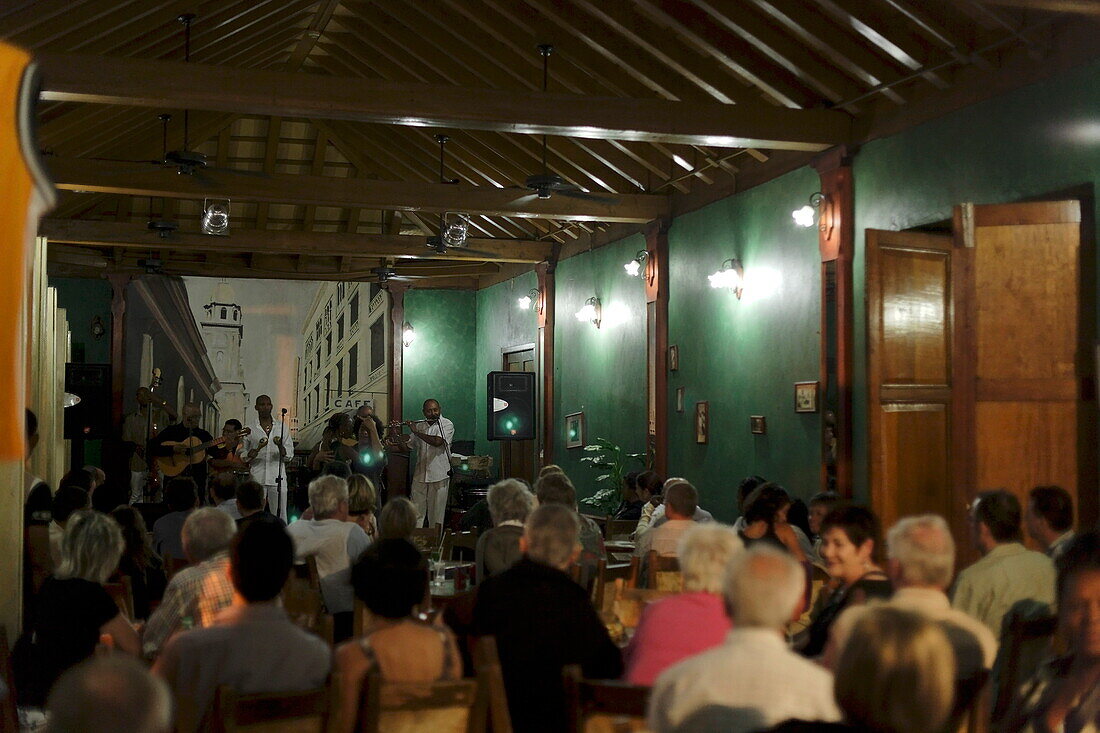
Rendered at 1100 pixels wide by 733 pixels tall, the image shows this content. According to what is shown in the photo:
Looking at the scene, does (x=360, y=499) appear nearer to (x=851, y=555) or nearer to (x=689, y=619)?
(x=851, y=555)

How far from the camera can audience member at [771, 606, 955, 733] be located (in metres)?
1.74

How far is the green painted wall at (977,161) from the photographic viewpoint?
21.1 feet

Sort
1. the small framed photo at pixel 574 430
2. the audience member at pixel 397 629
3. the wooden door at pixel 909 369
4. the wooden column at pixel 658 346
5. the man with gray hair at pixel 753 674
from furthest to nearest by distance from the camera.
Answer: the small framed photo at pixel 574 430 < the wooden column at pixel 658 346 < the wooden door at pixel 909 369 < the audience member at pixel 397 629 < the man with gray hair at pixel 753 674

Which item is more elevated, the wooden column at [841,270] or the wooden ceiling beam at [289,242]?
the wooden ceiling beam at [289,242]

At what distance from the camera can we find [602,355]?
43.8 feet

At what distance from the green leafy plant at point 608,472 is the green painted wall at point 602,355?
0.16m

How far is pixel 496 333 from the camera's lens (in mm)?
17438

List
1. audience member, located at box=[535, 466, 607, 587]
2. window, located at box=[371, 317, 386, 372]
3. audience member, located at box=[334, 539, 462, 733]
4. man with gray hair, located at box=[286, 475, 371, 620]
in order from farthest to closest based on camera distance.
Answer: window, located at box=[371, 317, 386, 372] < audience member, located at box=[535, 466, 607, 587] < man with gray hair, located at box=[286, 475, 371, 620] < audience member, located at box=[334, 539, 462, 733]

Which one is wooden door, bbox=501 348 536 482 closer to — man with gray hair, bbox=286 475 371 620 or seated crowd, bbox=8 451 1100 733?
man with gray hair, bbox=286 475 371 620

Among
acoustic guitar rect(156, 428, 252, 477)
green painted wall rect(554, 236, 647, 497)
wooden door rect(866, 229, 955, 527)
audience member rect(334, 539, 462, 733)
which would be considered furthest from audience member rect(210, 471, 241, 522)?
acoustic guitar rect(156, 428, 252, 477)

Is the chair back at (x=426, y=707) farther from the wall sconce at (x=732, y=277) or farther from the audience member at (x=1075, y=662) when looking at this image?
the wall sconce at (x=732, y=277)

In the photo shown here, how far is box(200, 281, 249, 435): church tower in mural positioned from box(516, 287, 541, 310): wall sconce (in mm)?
4126

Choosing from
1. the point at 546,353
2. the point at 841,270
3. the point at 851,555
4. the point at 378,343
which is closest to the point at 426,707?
the point at 851,555

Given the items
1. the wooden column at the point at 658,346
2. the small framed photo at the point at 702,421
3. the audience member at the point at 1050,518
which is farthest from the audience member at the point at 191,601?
the wooden column at the point at 658,346
